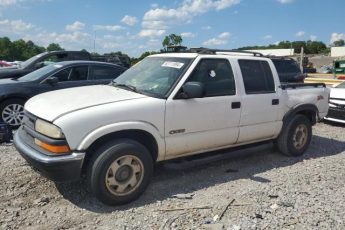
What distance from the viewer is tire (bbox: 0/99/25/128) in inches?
313

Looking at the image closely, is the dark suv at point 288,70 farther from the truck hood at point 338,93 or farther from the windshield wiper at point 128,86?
the windshield wiper at point 128,86

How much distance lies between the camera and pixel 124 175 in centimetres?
427

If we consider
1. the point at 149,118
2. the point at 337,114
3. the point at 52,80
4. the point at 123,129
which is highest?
the point at 52,80

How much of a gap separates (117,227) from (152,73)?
2177mm

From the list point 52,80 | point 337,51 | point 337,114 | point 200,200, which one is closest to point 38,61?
point 52,80

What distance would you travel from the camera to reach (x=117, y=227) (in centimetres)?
380

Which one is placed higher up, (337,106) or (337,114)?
(337,106)

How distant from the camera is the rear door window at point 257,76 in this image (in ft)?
18.0

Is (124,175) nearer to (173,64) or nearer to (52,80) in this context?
(173,64)

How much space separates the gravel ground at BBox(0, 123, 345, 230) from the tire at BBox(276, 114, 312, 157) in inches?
16.8

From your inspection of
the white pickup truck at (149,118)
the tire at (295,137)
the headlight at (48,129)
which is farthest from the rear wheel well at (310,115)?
the headlight at (48,129)

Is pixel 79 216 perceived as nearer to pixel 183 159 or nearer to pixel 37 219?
pixel 37 219

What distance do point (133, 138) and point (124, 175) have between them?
0.46 meters

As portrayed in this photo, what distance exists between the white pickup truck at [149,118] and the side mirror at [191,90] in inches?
0.5
